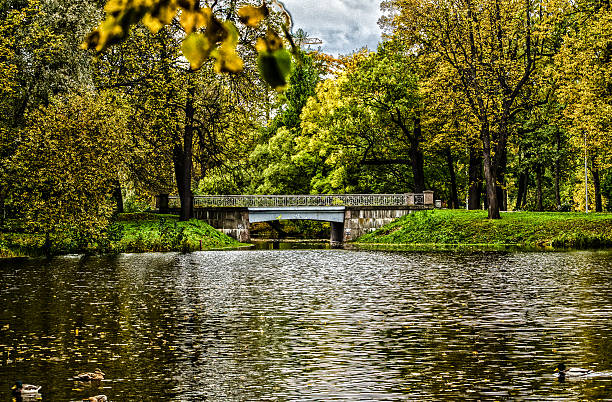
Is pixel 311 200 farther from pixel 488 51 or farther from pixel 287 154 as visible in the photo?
pixel 488 51

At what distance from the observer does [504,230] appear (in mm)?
46062

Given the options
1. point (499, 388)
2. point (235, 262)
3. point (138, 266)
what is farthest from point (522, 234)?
point (499, 388)

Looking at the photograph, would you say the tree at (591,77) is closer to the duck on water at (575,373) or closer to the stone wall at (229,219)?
the stone wall at (229,219)

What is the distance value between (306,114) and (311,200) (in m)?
8.76

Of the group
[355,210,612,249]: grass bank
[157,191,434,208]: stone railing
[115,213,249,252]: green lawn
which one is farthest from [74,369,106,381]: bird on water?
[157,191,434,208]: stone railing

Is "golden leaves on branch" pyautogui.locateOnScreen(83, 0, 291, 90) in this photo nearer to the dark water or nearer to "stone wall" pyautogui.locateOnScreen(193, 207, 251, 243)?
the dark water

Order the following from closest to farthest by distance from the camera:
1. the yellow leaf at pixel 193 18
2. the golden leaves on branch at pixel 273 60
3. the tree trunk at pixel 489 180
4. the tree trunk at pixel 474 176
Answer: the golden leaves on branch at pixel 273 60, the yellow leaf at pixel 193 18, the tree trunk at pixel 489 180, the tree trunk at pixel 474 176

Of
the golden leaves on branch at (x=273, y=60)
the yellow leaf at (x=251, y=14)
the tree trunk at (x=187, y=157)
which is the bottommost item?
the golden leaves on branch at (x=273, y=60)

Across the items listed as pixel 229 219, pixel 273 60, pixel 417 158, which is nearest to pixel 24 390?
pixel 273 60

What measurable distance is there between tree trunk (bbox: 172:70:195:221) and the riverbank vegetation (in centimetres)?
13

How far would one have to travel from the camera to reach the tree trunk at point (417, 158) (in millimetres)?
57844

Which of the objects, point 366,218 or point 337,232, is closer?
point 366,218

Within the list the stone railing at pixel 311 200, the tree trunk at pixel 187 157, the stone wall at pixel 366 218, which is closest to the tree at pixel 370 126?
the stone railing at pixel 311 200

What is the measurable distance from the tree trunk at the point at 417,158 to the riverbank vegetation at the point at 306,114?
0.16 m
